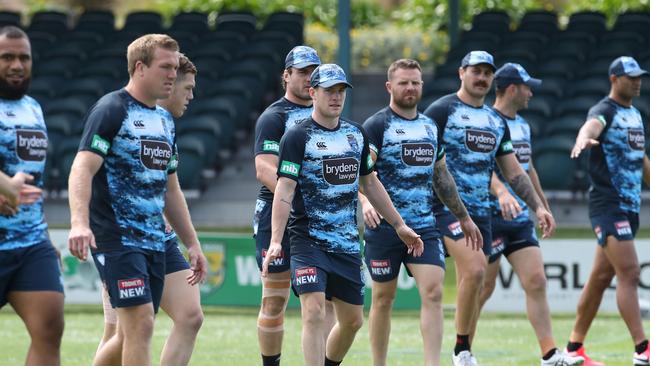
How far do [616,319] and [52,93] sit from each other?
37.1 ft

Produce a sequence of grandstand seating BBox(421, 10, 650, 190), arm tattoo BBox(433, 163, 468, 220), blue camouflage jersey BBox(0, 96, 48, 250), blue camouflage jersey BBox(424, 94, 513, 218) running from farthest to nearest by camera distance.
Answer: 1. grandstand seating BBox(421, 10, 650, 190)
2. blue camouflage jersey BBox(424, 94, 513, 218)
3. arm tattoo BBox(433, 163, 468, 220)
4. blue camouflage jersey BBox(0, 96, 48, 250)

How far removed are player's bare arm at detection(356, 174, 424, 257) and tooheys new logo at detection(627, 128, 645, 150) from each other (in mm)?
3150

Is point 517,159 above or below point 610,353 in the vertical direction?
above

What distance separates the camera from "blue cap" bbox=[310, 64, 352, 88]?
26.7ft

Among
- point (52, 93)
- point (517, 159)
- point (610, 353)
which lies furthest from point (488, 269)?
point (52, 93)

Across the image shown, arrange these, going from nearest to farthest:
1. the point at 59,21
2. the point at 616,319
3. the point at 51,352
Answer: the point at 51,352
the point at 616,319
the point at 59,21

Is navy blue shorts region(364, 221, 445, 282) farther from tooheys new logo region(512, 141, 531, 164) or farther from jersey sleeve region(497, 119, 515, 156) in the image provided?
tooheys new logo region(512, 141, 531, 164)

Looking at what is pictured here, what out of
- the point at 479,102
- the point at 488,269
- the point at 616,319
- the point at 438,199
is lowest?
the point at 616,319

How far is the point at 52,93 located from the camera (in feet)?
72.7

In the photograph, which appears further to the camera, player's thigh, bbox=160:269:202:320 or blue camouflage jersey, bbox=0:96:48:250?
player's thigh, bbox=160:269:202:320

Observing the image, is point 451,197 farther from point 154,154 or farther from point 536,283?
point 154,154

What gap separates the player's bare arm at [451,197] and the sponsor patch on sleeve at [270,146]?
1295mm

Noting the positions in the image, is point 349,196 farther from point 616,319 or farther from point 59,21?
point 59,21

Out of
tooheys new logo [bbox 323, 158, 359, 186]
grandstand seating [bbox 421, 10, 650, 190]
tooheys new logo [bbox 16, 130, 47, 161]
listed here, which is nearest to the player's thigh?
tooheys new logo [bbox 323, 158, 359, 186]
